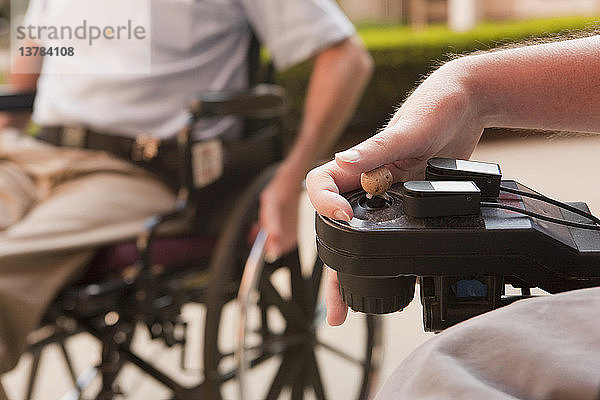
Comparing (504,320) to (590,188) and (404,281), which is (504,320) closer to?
(404,281)

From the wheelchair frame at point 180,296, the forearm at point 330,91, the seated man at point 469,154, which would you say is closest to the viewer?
the seated man at point 469,154

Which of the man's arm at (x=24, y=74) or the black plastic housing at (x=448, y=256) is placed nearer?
the black plastic housing at (x=448, y=256)

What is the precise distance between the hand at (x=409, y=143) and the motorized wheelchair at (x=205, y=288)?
744 mm

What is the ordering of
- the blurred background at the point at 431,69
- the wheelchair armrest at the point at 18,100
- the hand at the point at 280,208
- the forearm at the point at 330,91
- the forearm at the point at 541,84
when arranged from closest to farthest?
the forearm at the point at 541,84
the blurred background at the point at 431,69
the hand at the point at 280,208
the forearm at the point at 330,91
the wheelchair armrest at the point at 18,100

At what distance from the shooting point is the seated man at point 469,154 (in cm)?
49

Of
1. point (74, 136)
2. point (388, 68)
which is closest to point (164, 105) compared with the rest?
point (74, 136)

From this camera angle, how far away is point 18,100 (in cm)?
181

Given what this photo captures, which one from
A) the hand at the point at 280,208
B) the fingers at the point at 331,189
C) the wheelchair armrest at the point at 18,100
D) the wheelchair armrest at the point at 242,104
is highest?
the fingers at the point at 331,189

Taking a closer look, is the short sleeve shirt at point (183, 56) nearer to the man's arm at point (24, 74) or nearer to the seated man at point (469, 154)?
the man's arm at point (24, 74)

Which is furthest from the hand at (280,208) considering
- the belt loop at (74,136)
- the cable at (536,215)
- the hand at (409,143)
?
the cable at (536,215)

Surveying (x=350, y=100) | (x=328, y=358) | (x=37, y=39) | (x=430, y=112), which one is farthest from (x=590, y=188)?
(x=430, y=112)

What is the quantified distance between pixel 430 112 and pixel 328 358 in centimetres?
173

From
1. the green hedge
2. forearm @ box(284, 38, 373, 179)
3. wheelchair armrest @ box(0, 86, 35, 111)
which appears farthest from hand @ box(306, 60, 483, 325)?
the green hedge

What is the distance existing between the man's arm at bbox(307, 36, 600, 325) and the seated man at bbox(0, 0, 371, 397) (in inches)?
31.1
